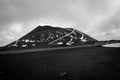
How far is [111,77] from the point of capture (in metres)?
10.8

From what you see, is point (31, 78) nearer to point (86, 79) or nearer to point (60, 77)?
point (60, 77)

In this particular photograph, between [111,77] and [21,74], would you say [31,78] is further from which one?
[111,77]

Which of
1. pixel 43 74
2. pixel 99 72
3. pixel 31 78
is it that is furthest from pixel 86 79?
pixel 31 78

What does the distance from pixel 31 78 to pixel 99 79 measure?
7045 mm

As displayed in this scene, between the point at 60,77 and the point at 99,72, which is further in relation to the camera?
the point at 99,72

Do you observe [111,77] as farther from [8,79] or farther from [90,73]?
[8,79]

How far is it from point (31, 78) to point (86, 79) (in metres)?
5.71

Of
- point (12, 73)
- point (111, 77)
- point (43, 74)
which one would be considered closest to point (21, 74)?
point (12, 73)

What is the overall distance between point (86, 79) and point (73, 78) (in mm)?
1315

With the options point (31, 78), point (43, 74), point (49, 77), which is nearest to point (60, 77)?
point (49, 77)

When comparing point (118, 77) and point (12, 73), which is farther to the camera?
point (12, 73)

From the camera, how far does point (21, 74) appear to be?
11711mm

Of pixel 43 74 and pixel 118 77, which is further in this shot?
pixel 43 74

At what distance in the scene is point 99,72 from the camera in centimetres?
1197
